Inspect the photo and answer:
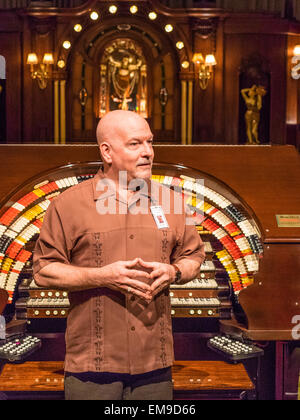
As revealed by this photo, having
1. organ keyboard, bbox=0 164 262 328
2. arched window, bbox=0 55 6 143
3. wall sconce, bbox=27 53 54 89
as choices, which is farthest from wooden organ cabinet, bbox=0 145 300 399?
arched window, bbox=0 55 6 143

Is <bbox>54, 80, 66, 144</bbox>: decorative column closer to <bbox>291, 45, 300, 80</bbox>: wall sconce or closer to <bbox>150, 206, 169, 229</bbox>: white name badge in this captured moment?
<bbox>291, 45, 300, 80</bbox>: wall sconce

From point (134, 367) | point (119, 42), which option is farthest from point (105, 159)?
point (119, 42)

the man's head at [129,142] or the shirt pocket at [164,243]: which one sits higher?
the man's head at [129,142]

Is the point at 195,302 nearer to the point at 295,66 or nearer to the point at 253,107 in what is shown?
the point at 253,107

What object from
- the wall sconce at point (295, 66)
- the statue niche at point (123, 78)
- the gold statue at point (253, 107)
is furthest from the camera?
the wall sconce at point (295, 66)

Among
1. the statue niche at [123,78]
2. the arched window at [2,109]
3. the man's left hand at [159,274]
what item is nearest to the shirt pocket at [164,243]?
the man's left hand at [159,274]

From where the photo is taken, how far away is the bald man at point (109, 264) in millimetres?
2299

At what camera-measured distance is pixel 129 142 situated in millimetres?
2326

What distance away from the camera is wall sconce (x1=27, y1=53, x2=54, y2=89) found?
830cm

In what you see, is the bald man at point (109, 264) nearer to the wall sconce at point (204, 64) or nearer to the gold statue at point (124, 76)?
the gold statue at point (124, 76)

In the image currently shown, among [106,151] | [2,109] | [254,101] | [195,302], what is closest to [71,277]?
[106,151]

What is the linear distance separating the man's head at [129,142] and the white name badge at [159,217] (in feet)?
0.41
